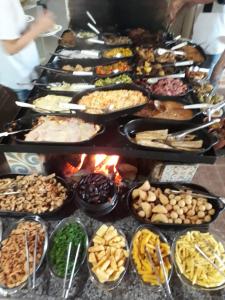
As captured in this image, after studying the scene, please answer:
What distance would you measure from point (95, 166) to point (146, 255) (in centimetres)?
76

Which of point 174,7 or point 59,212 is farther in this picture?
point 174,7

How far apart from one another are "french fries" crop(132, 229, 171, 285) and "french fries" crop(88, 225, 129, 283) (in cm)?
A: 6

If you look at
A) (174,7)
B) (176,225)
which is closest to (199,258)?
(176,225)

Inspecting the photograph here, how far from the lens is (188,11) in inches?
124

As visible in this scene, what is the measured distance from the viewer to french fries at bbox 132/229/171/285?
125 cm

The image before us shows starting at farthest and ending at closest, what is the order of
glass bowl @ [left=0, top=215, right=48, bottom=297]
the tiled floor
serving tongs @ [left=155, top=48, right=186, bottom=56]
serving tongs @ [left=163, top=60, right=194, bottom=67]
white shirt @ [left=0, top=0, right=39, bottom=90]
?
1. serving tongs @ [left=155, top=48, right=186, bottom=56]
2. serving tongs @ [left=163, top=60, right=194, bottom=67]
3. the tiled floor
4. white shirt @ [left=0, top=0, right=39, bottom=90]
5. glass bowl @ [left=0, top=215, right=48, bottom=297]

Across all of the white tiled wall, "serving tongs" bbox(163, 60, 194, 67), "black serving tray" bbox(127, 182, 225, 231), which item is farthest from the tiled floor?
the white tiled wall

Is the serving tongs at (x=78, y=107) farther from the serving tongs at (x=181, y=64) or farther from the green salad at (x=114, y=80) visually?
the serving tongs at (x=181, y=64)

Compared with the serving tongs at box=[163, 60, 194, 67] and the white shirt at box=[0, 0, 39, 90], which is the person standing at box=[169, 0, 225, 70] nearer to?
the serving tongs at box=[163, 60, 194, 67]

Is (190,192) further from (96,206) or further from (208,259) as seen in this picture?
(96,206)

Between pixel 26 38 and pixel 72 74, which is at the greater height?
pixel 26 38

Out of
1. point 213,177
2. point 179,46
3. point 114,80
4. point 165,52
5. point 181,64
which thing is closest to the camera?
point 114,80

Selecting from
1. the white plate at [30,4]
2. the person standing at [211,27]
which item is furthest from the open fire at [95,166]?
the white plate at [30,4]

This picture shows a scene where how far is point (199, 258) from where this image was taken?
4.18 feet
